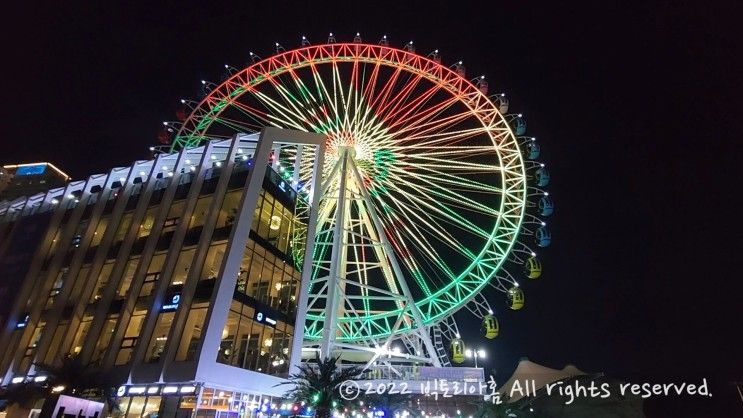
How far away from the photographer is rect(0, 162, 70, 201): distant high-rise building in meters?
103

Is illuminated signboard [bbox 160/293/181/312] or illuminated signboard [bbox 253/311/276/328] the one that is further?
illuminated signboard [bbox 253/311/276/328]

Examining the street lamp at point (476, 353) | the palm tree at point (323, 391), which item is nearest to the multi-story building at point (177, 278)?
the palm tree at point (323, 391)

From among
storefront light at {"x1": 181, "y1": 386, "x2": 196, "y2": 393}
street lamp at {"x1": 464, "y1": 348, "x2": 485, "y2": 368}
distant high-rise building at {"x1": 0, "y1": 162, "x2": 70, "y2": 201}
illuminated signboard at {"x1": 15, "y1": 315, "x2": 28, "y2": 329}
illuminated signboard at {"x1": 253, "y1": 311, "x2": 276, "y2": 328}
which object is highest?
distant high-rise building at {"x1": 0, "y1": 162, "x2": 70, "y2": 201}

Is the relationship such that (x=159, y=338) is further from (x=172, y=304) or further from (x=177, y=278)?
(x=177, y=278)

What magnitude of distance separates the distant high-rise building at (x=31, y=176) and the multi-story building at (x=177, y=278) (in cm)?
7855

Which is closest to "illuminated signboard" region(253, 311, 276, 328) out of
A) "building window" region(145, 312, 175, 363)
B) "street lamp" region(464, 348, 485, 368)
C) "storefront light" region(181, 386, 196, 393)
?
"building window" region(145, 312, 175, 363)

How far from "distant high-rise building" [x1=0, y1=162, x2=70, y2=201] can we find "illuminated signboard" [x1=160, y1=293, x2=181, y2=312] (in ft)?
309

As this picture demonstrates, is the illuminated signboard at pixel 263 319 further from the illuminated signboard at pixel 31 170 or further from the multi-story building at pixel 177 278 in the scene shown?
the illuminated signboard at pixel 31 170

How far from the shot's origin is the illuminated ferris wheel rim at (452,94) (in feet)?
120

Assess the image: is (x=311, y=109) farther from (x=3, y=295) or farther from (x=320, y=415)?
(x=3, y=295)

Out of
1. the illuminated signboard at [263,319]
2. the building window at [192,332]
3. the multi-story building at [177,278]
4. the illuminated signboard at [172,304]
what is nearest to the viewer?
the building window at [192,332]

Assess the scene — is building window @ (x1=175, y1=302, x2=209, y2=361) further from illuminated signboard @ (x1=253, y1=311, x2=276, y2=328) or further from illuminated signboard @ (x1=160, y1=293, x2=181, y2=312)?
illuminated signboard @ (x1=253, y1=311, x2=276, y2=328)

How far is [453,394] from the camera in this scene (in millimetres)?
30188

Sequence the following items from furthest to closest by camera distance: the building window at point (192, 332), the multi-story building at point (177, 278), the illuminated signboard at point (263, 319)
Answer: the illuminated signboard at point (263, 319)
the multi-story building at point (177, 278)
the building window at point (192, 332)
